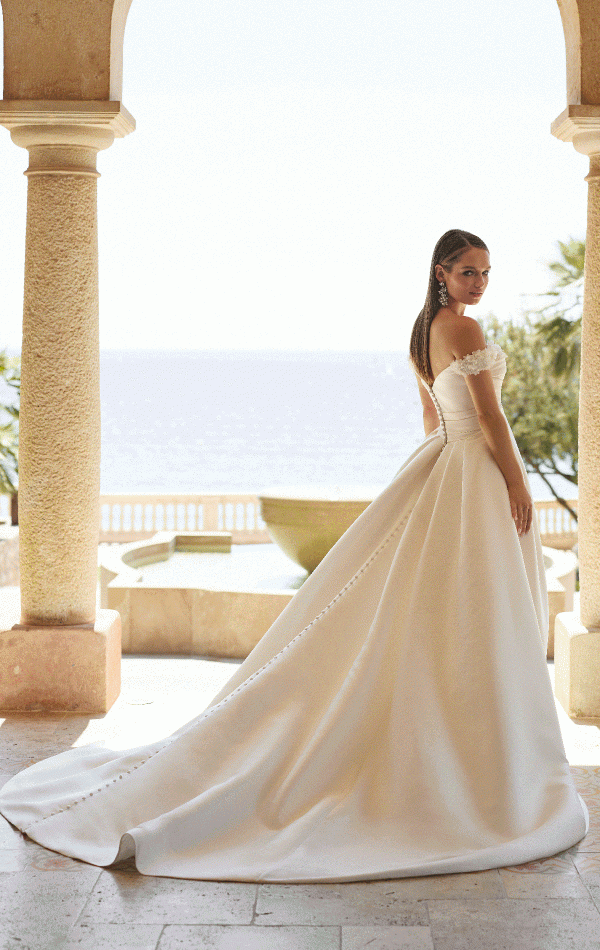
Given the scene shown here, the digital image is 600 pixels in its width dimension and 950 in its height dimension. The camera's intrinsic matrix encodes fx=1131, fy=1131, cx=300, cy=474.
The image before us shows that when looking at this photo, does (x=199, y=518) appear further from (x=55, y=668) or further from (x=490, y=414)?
(x=490, y=414)

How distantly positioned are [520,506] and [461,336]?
0.64 meters

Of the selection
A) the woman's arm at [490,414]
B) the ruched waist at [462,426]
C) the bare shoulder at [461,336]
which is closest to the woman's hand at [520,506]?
the woman's arm at [490,414]

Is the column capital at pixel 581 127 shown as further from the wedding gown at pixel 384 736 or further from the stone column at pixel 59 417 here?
the stone column at pixel 59 417

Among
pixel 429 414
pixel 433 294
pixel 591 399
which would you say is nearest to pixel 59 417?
pixel 429 414

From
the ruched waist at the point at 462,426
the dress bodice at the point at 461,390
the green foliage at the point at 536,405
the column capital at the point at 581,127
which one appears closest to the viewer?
the dress bodice at the point at 461,390

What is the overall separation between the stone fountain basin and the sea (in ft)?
75.6

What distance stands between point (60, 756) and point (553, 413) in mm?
13049

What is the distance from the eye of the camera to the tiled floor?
2984mm

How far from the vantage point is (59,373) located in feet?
17.2

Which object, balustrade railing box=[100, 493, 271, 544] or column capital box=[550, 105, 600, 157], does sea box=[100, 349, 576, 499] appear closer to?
balustrade railing box=[100, 493, 271, 544]

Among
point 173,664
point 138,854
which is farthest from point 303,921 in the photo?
point 173,664

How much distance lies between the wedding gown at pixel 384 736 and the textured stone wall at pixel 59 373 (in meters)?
1.39

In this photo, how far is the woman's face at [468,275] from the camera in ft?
13.1

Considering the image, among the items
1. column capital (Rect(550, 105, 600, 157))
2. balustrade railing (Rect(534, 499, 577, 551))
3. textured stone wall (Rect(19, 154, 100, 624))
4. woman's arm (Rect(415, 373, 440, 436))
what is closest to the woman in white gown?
woman's arm (Rect(415, 373, 440, 436))
